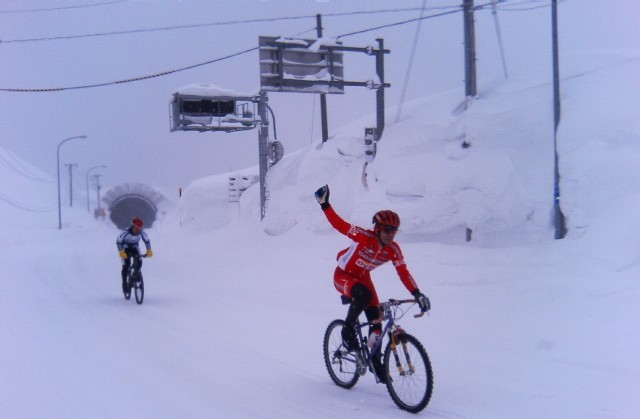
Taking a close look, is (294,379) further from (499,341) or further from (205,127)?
(205,127)

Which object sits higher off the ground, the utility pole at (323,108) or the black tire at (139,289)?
the utility pole at (323,108)

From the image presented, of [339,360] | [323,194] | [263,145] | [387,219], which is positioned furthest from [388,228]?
[263,145]

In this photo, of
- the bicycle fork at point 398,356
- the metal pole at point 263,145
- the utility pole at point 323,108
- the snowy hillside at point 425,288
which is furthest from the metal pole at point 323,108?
the bicycle fork at point 398,356

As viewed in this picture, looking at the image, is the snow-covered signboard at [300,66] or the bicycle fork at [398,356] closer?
the bicycle fork at [398,356]

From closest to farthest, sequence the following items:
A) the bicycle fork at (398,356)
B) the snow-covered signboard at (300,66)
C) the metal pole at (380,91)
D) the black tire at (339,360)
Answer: the bicycle fork at (398,356) → the black tire at (339,360) → the snow-covered signboard at (300,66) → the metal pole at (380,91)

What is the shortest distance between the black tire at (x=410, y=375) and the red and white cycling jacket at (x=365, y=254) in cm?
63

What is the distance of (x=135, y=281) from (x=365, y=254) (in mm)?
8914

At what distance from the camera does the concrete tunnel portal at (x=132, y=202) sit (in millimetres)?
85000

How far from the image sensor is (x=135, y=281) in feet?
46.8

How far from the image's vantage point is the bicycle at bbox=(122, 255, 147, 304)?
14.0 meters

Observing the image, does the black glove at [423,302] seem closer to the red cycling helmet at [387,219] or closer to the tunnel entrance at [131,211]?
the red cycling helmet at [387,219]

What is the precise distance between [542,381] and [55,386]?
221 inches

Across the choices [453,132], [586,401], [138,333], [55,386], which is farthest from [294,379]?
[453,132]

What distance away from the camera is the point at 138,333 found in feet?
33.9
